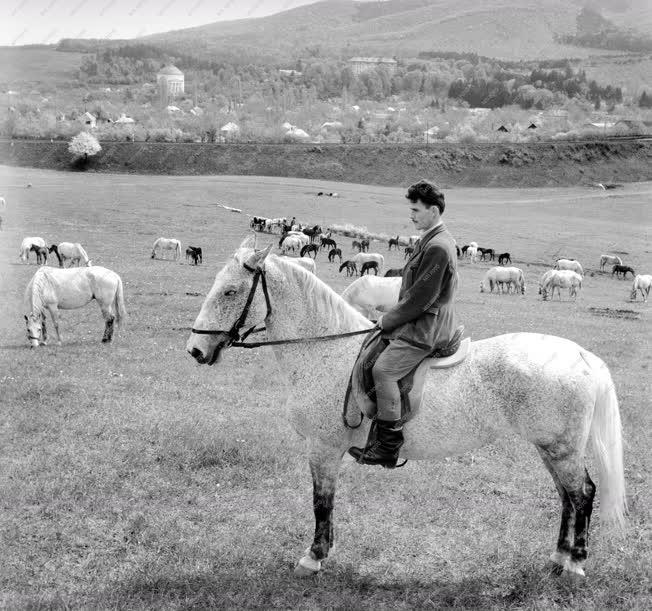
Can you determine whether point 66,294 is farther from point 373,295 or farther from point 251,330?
point 251,330

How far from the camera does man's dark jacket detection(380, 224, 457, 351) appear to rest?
621 cm

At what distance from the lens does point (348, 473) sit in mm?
9242

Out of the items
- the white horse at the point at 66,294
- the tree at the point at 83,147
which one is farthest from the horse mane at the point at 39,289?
the tree at the point at 83,147

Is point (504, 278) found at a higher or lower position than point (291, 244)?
lower

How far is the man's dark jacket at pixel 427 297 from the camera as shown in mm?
6207

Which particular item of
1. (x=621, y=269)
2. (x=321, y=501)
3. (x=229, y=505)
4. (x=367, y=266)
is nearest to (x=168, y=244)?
(x=367, y=266)

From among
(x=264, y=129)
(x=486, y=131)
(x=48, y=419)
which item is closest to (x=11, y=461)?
(x=48, y=419)

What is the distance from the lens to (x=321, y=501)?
6.89 metres

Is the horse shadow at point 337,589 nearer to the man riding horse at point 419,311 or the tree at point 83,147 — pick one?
the man riding horse at point 419,311

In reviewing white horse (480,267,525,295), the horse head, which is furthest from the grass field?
white horse (480,267,525,295)

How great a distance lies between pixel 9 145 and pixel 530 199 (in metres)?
78.6

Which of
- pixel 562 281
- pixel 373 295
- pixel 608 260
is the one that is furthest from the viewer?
pixel 608 260

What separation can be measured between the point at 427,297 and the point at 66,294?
1415cm

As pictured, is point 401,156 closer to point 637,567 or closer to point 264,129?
point 264,129
